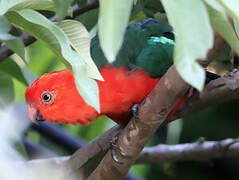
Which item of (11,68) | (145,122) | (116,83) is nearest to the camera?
(145,122)

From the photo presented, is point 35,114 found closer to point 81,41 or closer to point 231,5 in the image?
point 81,41

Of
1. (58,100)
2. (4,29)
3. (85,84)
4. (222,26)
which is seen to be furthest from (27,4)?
(58,100)

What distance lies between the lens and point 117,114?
1.53 m

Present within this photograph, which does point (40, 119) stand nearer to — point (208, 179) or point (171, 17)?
point (171, 17)

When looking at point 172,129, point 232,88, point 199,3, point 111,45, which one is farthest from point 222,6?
point 172,129

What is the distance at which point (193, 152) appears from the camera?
1.85m

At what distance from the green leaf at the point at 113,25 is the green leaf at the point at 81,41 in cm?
20

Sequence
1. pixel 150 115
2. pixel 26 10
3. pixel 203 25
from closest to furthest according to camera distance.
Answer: pixel 203 25 → pixel 26 10 → pixel 150 115

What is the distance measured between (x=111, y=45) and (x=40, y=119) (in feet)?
2.87

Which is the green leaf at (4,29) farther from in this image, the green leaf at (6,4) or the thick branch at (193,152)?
the thick branch at (193,152)

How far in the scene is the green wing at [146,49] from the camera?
1.48 m

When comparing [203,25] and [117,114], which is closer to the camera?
[203,25]

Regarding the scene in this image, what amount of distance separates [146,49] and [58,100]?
0.29 meters

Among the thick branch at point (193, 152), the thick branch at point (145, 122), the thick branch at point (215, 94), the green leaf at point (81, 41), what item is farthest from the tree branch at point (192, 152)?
the green leaf at point (81, 41)
